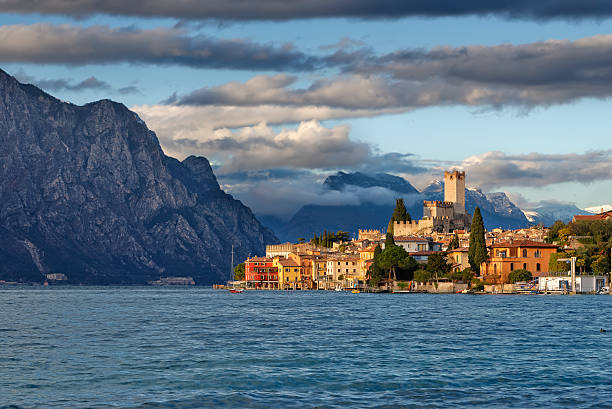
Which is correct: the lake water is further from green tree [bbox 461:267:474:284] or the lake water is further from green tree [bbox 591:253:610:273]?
green tree [bbox 461:267:474:284]

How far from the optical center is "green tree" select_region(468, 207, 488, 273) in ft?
515

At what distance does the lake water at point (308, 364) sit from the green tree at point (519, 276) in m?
74.4

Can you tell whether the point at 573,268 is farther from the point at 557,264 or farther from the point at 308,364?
the point at 308,364

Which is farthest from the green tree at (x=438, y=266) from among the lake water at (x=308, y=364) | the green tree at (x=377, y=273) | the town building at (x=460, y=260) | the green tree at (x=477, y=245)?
the lake water at (x=308, y=364)

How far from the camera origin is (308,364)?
4569 cm

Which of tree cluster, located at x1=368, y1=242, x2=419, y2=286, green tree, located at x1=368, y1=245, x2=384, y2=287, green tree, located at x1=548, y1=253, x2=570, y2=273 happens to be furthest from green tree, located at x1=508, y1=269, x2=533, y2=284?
green tree, located at x1=368, y1=245, x2=384, y2=287

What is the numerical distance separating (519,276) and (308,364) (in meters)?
111

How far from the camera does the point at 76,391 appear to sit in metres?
37.0

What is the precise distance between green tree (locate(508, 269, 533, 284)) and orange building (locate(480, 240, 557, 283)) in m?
1.72

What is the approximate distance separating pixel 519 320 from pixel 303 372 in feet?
128

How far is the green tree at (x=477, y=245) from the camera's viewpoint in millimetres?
157000

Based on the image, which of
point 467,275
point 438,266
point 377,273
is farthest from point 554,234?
point 377,273

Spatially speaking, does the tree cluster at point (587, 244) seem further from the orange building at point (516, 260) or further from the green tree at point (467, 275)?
the green tree at point (467, 275)

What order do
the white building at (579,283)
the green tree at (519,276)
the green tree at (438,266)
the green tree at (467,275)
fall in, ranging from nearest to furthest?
1. the white building at (579,283)
2. the green tree at (519,276)
3. the green tree at (467,275)
4. the green tree at (438,266)
